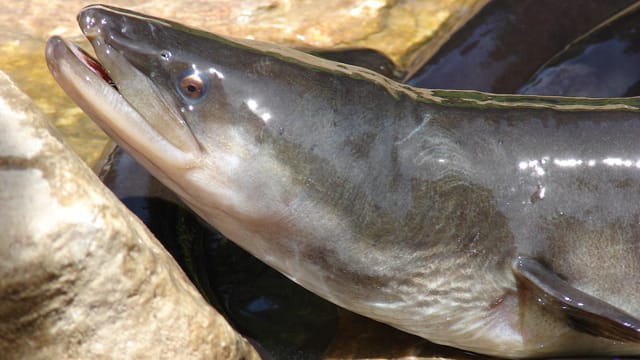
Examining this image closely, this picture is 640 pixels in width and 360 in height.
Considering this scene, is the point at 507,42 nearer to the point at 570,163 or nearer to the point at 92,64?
the point at 570,163

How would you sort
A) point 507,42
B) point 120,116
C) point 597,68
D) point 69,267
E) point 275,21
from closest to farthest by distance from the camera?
point 69,267 → point 120,116 → point 597,68 → point 507,42 → point 275,21

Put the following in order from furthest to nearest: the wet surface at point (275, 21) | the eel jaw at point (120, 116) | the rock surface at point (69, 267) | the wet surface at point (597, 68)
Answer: the wet surface at point (275, 21) → the wet surface at point (597, 68) → the eel jaw at point (120, 116) → the rock surface at point (69, 267)

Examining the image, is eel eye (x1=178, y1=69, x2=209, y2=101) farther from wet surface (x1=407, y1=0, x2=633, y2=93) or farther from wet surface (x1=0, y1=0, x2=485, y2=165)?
wet surface (x1=0, y1=0, x2=485, y2=165)

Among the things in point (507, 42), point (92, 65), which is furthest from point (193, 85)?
point (507, 42)

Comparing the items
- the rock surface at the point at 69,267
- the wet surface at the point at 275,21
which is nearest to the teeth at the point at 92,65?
the rock surface at the point at 69,267

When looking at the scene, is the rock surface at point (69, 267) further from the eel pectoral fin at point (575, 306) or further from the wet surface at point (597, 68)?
the wet surface at point (597, 68)

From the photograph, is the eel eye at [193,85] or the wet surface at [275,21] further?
the wet surface at [275,21]

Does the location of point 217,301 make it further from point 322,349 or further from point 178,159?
point 178,159
